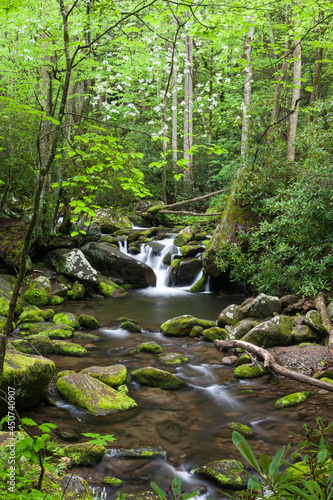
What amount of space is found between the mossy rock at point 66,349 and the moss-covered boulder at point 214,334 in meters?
2.72

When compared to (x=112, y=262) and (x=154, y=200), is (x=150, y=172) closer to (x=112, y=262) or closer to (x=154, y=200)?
(x=154, y=200)

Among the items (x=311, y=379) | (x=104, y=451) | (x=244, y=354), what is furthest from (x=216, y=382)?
(x=104, y=451)

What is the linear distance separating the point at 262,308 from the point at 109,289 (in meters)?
5.91

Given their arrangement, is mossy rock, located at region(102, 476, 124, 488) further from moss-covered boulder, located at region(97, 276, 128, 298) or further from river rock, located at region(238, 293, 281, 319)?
moss-covered boulder, located at region(97, 276, 128, 298)

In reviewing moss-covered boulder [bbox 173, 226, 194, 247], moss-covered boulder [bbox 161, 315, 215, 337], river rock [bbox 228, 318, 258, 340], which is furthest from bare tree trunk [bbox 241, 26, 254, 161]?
moss-covered boulder [bbox 161, 315, 215, 337]

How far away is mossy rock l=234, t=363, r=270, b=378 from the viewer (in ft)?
20.6

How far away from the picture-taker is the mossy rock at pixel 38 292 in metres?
10.3

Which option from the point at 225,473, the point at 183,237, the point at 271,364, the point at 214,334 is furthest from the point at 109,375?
the point at 183,237

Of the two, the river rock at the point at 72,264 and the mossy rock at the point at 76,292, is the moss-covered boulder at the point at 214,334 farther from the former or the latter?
the river rock at the point at 72,264

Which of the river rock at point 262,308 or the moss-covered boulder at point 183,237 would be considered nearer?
the river rock at point 262,308

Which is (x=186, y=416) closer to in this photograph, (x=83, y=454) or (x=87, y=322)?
(x=83, y=454)

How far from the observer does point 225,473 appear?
11.9ft

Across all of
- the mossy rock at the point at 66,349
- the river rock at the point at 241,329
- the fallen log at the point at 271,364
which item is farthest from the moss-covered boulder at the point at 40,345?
the river rock at the point at 241,329

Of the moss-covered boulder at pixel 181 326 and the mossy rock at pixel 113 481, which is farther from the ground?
the moss-covered boulder at pixel 181 326
